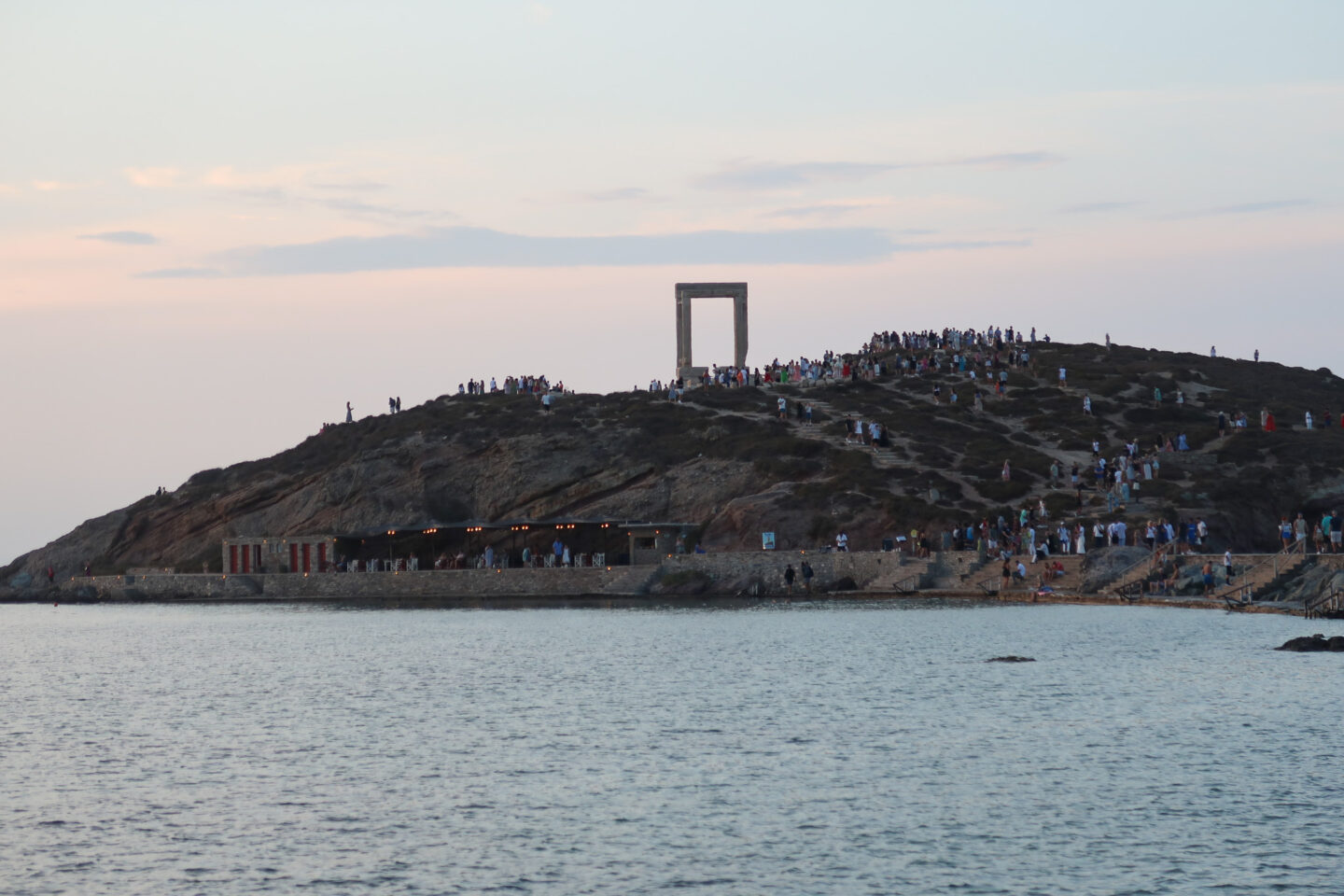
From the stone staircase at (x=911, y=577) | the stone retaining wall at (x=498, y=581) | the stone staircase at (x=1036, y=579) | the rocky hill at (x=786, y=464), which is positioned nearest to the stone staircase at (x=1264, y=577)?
the stone staircase at (x=1036, y=579)

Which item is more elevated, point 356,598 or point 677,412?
point 677,412

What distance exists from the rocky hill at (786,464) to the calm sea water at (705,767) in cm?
2452

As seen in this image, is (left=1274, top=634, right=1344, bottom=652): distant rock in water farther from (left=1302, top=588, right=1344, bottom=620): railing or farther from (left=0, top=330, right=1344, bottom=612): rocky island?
(left=0, top=330, right=1344, bottom=612): rocky island

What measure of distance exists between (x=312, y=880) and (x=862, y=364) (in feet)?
344

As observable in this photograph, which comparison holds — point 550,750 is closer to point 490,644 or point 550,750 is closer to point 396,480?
point 490,644

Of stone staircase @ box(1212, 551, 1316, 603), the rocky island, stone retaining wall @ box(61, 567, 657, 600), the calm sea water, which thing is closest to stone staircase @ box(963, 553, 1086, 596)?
the rocky island

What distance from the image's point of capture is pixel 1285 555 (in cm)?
6712

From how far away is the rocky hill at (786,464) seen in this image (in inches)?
3602

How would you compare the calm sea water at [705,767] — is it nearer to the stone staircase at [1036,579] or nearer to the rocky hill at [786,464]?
the stone staircase at [1036,579]

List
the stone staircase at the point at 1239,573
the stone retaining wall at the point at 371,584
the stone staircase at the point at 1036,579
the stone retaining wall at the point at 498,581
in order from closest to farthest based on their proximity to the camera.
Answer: the stone staircase at the point at 1239,573 < the stone staircase at the point at 1036,579 < the stone retaining wall at the point at 498,581 < the stone retaining wall at the point at 371,584

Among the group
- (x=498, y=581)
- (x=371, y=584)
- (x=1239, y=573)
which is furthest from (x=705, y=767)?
(x=371, y=584)

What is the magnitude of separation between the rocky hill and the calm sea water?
24.5m

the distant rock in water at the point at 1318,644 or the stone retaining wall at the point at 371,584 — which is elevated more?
the stone retaining wall at the point at 371,584

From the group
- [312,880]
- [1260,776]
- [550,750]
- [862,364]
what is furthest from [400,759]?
[862,364]
